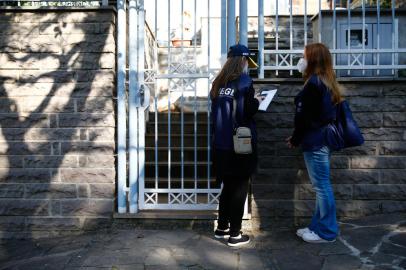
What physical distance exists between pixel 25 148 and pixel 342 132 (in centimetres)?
311

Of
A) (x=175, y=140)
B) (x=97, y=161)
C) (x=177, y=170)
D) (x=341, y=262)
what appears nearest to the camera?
(x=341, y=262)

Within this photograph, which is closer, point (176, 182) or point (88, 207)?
point (88, 207)

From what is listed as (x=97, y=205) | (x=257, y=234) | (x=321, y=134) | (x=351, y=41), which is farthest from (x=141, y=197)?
(x=351, y=41)

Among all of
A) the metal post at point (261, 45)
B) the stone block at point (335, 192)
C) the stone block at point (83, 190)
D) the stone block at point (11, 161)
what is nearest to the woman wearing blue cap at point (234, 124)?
the metal post at point (261, 45)

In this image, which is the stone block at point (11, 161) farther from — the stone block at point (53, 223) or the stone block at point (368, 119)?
the stone block at point (368, 119)

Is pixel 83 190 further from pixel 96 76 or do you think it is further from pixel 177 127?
pixel 177 127

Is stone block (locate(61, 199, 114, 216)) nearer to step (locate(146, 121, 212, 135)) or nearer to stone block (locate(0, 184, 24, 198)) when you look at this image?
stone block (locate(0, 184, 24, 198))

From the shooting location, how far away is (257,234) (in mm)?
4625

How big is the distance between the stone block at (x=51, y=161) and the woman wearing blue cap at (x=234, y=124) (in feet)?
5.11

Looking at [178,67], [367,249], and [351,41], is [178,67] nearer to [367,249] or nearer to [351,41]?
[351,41]

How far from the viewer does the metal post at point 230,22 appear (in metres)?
4.71

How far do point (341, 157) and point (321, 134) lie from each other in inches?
30.8

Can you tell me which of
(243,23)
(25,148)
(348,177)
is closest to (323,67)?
(243,23)

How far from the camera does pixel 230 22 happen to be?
473 cm
